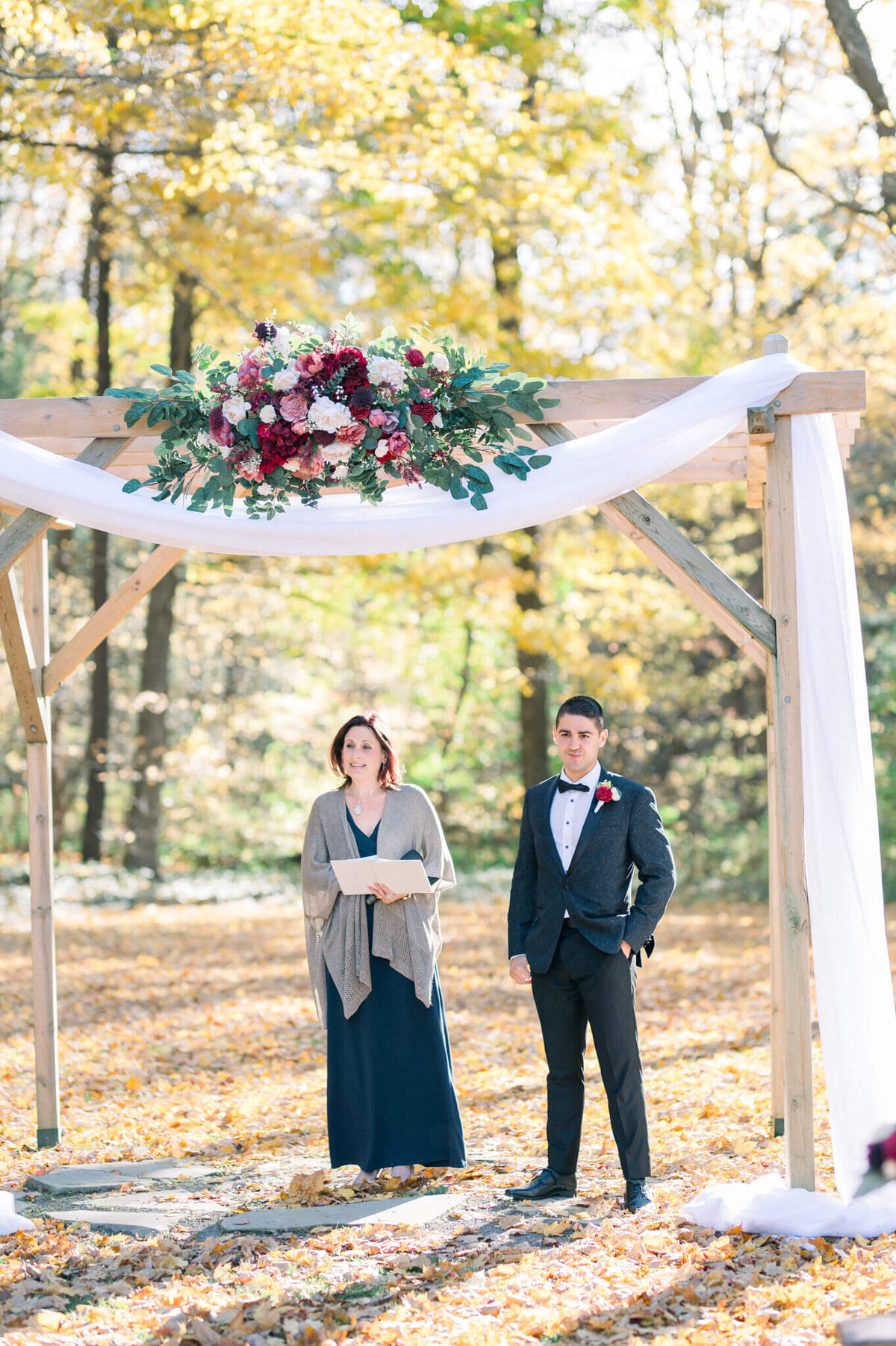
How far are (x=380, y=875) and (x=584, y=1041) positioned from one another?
1.00m

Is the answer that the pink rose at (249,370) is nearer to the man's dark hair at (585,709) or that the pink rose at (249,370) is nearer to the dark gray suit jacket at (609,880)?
the man's dark hair at (585,709)

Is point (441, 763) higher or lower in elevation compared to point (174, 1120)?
higher

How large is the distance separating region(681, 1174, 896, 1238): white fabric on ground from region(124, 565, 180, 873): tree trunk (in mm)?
11606

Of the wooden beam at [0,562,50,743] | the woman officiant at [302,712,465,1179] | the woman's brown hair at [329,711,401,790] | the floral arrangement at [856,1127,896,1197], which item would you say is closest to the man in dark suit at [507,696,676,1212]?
the woman officiant at [302,712,465,1179]

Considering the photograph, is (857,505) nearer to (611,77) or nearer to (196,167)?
(611,77)

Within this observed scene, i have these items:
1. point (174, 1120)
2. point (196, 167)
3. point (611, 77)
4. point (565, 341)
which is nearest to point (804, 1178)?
point (174, 1120)

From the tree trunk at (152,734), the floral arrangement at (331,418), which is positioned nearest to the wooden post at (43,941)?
the floral arrangement at (331,418)

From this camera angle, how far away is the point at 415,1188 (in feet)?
17.0

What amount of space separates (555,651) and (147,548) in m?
6.71

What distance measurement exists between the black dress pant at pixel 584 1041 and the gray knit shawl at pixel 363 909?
1.89 ft

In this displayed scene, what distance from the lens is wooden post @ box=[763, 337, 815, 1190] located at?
4.69m

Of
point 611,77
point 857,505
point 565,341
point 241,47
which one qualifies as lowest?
point 857,505

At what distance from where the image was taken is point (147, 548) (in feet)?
59.0

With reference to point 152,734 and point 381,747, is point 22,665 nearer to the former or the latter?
point 381,747
